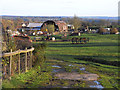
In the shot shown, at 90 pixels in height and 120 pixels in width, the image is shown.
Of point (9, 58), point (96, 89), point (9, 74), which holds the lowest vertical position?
point (96, 89)

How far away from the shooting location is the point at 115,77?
25.5 ft

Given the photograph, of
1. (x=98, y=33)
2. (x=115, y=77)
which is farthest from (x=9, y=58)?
(x=98, y=33)

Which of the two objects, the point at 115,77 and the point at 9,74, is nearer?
the point at 9,74

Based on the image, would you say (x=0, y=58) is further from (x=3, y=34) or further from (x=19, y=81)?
(x=3, y=34)

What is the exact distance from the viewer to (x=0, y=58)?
19.8 feet

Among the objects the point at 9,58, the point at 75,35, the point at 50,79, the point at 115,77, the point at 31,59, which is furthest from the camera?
the point at 75,35

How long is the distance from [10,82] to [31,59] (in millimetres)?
2500

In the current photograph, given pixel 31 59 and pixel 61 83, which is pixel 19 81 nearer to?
pixel 61 83

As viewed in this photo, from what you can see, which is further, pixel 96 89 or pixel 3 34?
pixel 3 34

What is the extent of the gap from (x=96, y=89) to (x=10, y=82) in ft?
9.02

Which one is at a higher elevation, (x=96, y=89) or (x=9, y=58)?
(x=9, y=58)

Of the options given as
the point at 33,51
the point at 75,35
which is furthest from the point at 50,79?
the point at 75,35

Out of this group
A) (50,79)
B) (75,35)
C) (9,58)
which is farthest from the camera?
(75,35)

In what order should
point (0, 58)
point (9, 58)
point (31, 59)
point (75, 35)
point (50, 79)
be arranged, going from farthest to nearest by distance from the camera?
point (75, 35) < point (31, 59) < point (50, 79) < point (9, 58) < point (0, 58)
